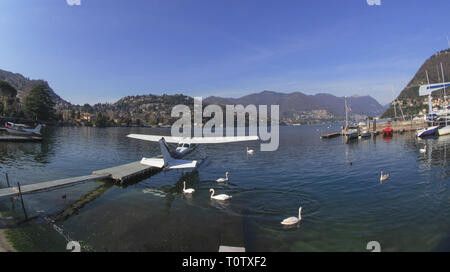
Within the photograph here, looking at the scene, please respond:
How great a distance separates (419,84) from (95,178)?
204251 millimetres

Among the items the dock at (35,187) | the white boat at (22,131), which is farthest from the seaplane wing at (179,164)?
the white boat at (22,131)

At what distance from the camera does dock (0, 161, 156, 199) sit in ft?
40.8

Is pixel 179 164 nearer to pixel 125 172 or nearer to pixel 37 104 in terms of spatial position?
pixel 125 172

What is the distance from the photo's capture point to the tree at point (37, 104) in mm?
93562

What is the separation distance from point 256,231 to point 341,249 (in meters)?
3.46

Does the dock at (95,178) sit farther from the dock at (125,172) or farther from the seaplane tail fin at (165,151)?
the seaplane tail fin at (165,151)

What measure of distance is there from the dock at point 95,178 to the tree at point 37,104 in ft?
345

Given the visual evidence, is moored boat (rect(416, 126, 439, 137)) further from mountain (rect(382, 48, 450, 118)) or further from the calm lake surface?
mountain (rect(382, 48, 450, 118))

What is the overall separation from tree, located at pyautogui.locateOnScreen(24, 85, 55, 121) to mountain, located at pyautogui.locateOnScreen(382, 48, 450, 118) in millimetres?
202201

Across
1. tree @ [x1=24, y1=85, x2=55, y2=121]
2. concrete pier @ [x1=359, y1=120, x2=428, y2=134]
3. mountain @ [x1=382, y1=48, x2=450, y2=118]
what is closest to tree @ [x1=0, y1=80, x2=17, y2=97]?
tree @ [x1=24, y1=85, x2=55, y2=121]

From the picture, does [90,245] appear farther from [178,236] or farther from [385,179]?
[385,179]

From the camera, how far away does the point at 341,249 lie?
27.7 ft
